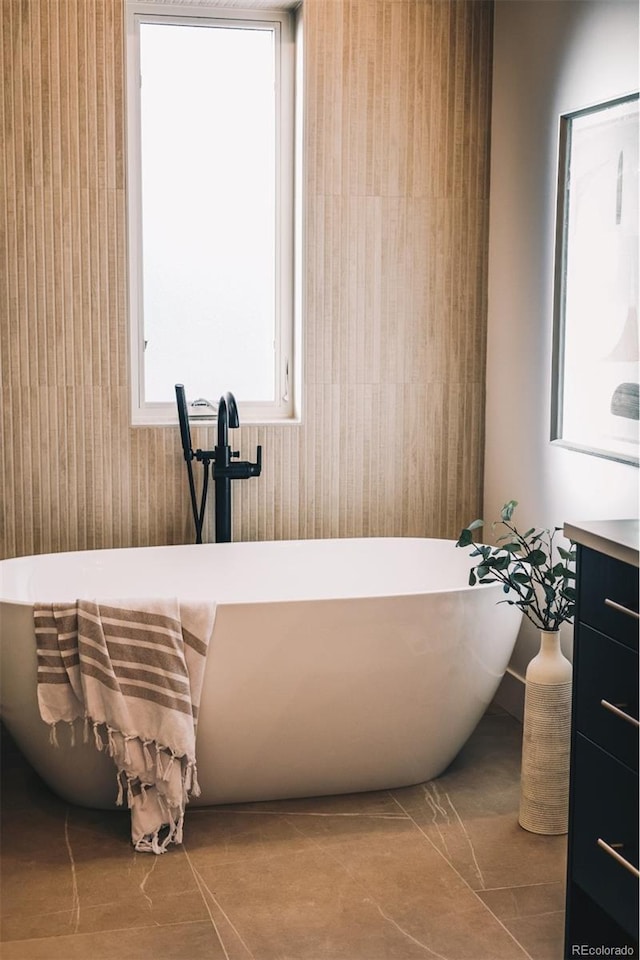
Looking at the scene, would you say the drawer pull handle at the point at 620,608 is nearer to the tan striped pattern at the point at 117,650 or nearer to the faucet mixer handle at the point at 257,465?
the tan striped pattern at the point at 117,650

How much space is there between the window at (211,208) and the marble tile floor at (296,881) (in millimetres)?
1551

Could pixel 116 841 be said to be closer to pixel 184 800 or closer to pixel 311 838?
pixel 184 800

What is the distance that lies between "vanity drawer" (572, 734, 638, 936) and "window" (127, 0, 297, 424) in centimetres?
214

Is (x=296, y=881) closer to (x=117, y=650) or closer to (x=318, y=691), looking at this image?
(x=318, y=691)

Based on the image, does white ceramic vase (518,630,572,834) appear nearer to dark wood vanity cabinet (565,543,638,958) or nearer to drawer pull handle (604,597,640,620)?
dark wood vanity cabinet (565,543,638,958)

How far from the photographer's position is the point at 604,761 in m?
2.14

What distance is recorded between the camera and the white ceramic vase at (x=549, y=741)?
293cm

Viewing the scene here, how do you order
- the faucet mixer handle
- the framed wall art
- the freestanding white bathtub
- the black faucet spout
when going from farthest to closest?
the faucet mixer handle
the black faucet spout
the framed wall art
the freestanding white bathtub

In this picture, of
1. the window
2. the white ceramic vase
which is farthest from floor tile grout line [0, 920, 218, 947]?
the window

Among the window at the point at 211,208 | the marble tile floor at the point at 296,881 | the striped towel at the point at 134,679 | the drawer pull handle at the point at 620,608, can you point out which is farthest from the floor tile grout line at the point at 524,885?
the window at the point at 211,208

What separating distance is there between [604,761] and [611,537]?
463 mm

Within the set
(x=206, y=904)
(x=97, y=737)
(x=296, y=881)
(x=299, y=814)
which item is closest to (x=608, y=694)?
(x=296, y=881)

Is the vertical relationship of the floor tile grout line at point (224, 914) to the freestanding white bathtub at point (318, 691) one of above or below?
below

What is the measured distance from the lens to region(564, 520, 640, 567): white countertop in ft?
6.56
